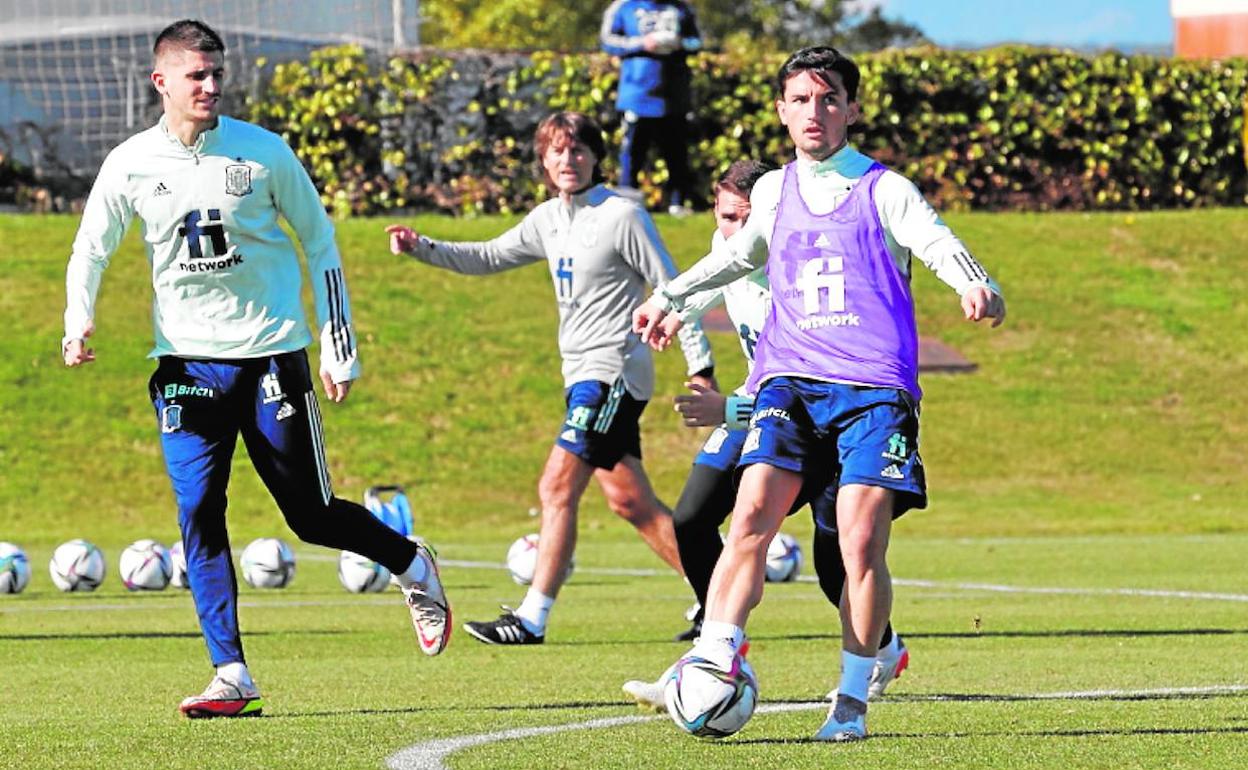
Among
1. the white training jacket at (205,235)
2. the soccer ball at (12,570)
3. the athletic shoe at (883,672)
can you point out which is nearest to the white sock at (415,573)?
the white training jacket at (205,235)

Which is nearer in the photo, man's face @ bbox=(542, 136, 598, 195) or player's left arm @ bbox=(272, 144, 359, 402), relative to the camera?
player's left arm @ bbox=(272, 144, 359, 402)

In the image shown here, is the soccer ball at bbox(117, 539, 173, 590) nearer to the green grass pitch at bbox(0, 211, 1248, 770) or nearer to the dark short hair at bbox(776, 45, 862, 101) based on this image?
the green grass pitch at bbox(0, 211, 1248, 770)

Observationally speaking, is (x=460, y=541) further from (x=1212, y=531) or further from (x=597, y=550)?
(x=1212, y=531)

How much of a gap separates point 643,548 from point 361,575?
14.9 ft

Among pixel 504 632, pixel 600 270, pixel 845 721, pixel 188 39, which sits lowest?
pixel 504 632

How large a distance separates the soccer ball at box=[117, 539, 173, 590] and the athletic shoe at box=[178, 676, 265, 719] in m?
6.55

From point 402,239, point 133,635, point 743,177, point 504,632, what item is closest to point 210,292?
point 402,239

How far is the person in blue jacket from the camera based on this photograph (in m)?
23.7

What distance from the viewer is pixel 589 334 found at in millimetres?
11133

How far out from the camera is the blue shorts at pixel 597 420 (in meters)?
11.1

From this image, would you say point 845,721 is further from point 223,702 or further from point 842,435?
point 223,702

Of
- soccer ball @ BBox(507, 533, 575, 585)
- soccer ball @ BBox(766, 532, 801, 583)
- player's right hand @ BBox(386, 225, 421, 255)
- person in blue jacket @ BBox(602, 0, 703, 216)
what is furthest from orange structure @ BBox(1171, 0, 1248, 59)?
player's right hand @ BBox(386, 225, 421, 255)

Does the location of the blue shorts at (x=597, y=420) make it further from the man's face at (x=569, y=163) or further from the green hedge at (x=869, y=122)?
the green hedge at (x=869, y=122)

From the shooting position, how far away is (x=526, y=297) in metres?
23.4
